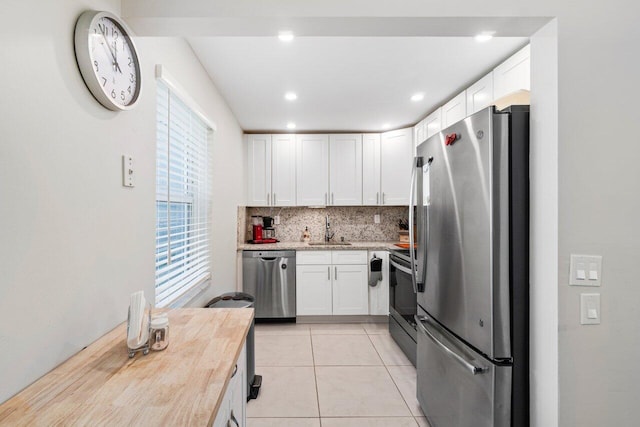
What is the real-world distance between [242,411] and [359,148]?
338cm

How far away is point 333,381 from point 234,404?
57.1 inches

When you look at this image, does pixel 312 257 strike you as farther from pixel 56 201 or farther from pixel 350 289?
pixel 56 201

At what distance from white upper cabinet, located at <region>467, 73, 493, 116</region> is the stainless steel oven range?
1.42 m

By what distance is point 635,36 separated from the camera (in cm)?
120

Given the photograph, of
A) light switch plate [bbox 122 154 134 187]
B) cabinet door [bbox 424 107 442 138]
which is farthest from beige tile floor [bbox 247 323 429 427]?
cabinet door [bbox 424 107 442 138]

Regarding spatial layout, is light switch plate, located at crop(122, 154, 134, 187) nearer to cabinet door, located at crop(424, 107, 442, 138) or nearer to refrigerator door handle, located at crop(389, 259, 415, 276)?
refrigerator door handle, located at crop(389, 259, 415, 276)

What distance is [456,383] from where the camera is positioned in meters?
1.53

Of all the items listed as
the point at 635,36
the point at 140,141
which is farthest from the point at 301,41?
the point at 635,36

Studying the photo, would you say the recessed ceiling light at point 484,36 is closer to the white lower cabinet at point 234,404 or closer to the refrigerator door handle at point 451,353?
the refrigerator door handle at point 451,353

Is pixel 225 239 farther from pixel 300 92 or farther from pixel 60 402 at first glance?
pixel 60 402

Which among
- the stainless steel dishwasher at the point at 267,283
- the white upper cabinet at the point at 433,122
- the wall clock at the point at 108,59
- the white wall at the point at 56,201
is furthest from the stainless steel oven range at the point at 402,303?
the wall clock at the point at 108,59

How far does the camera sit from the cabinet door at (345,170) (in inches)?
160

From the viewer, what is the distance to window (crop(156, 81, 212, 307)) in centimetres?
173

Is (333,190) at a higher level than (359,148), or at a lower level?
lower
